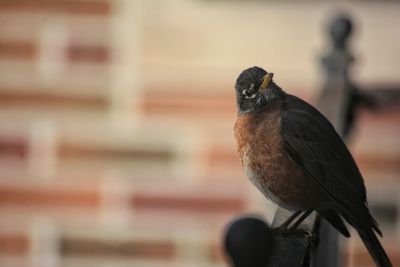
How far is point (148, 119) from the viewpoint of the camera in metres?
5.50

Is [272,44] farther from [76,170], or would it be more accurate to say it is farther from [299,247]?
[299,247]

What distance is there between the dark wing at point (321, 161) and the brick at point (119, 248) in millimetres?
3971

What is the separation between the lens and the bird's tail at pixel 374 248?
159 centimetres

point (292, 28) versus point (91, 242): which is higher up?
point (292, 28)

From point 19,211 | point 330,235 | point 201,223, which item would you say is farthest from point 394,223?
point 330,235

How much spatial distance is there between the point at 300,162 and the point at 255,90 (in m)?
0.26

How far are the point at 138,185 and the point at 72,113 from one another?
440 millimetres

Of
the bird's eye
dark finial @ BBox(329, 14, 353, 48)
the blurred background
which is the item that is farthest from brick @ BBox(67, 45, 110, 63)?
the bird's eye

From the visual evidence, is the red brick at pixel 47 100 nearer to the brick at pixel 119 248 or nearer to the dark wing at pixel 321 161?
the brick at pixel 119 248

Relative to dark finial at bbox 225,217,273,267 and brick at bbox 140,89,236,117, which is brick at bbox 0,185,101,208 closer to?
brick at bbox 140,89,236,117

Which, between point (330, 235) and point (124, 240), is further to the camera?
point (124, 240)

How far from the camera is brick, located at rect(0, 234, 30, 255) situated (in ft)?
18.4

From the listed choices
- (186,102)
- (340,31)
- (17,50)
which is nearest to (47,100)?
(17,50)

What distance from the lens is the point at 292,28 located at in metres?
5.45
